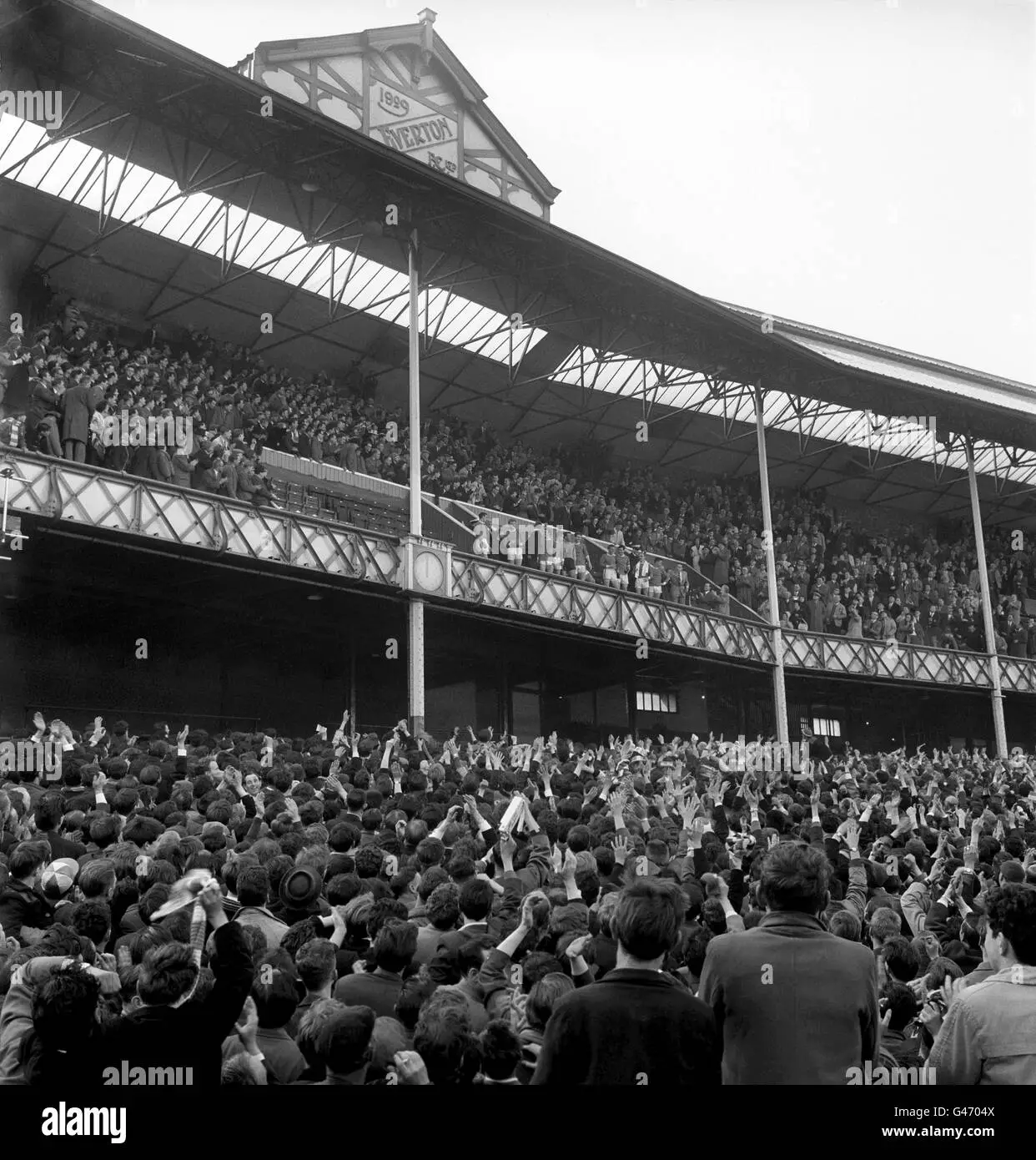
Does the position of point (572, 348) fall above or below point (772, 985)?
above

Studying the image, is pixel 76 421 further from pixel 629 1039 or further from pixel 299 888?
pixel 629 1039

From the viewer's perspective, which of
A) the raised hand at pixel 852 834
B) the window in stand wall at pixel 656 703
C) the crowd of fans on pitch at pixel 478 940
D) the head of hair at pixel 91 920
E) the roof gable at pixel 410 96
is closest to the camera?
the crowd of fans on pitch at pixel 478 940

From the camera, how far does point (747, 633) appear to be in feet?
104

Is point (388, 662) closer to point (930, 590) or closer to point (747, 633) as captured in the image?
point (747, 633)

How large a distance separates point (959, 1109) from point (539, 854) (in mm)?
5055

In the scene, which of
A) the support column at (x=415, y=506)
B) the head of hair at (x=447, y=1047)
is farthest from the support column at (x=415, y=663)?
the head of hair at (x=447, y=1047)

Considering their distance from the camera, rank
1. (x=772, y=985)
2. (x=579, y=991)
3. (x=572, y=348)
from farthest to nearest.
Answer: (x=572, y=348) < (x=772, y=985) < (x=579, y=991)

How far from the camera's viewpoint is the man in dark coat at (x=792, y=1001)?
4.24 m

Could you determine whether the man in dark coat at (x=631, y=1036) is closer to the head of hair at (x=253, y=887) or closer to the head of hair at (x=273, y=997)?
the head of hair at (x=273, y=997)

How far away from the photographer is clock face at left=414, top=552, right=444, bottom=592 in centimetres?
2392

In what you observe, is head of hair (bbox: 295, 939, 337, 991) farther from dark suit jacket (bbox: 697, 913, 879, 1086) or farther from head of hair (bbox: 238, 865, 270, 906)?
dark suit jacket (bbox: 697, 913, 879, 1086)

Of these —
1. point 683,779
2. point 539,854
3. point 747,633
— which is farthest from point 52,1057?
point 747,633

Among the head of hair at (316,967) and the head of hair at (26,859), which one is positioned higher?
the head of hair at (26,859)

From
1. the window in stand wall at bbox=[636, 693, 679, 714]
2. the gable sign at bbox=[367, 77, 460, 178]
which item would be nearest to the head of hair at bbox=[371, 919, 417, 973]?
the window in stand wall at bbox=[636, 693, 679, 714]
